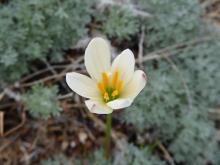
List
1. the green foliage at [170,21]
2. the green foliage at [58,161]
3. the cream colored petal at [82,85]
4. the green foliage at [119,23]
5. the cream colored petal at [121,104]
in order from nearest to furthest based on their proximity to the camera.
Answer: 1. the cream colored petal at [121,104]
2. the cream colored petal at [82,85]
3. the green foliage at [58,161]
4. the green foliage at [119,23]
5. the green foliage at [170,21]

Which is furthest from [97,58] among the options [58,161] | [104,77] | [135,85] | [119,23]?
[119,23]

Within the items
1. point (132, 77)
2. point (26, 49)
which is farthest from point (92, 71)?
point (26, 49)

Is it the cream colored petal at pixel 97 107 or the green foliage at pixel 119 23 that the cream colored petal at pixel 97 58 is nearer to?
the cream colored petal at pixel 97 107

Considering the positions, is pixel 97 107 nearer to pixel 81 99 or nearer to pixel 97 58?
pixel 97 58

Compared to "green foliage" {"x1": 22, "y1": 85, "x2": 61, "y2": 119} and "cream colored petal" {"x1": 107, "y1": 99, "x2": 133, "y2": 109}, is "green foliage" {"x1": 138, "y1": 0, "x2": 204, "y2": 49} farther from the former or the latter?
"cream colored petal" {"x1": 107, "y1": 99, "x2": 133, "y2": 109}

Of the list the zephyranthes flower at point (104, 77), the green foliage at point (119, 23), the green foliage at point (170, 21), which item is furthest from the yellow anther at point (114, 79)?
the green foliage at point (170, 21)

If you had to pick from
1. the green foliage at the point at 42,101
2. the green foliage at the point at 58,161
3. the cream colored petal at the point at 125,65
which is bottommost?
the green foliage at the point at 58,161
